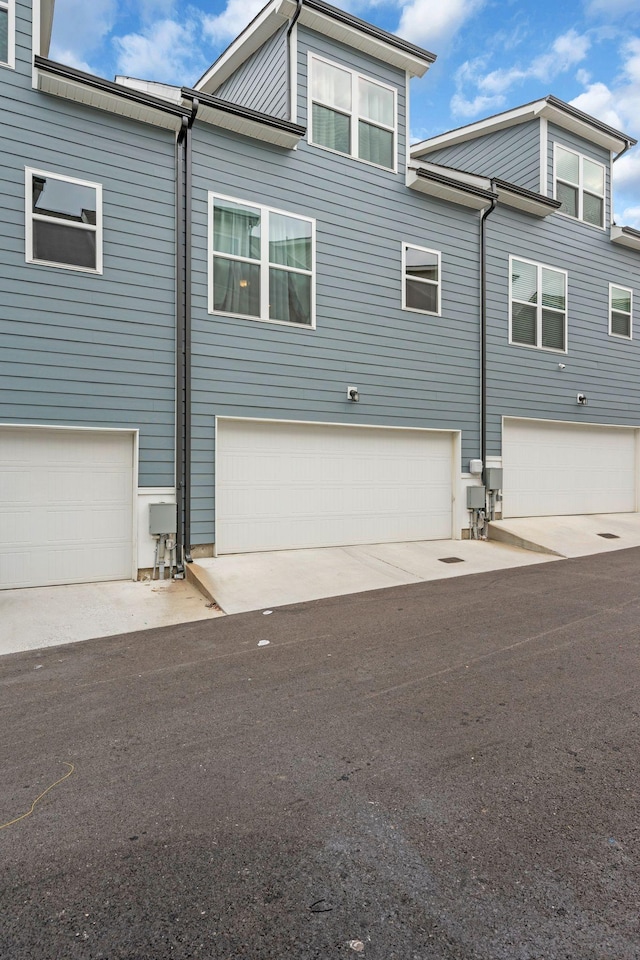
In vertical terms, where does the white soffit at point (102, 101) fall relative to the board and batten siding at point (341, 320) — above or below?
above

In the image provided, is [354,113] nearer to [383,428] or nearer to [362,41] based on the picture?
[362,41]

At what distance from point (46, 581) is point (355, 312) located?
579cm

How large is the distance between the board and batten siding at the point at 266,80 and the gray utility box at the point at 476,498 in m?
6.63

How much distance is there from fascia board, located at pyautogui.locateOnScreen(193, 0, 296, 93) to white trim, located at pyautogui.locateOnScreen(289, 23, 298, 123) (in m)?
0.29

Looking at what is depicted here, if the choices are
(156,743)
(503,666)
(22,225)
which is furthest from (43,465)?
(503,666)

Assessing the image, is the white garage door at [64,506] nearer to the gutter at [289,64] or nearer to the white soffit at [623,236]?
the gutter at [289,64]

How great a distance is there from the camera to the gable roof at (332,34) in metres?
7.87

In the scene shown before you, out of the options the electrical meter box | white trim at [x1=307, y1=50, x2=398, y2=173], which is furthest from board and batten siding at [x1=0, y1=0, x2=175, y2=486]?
the electrical meter box

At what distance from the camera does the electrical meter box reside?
9570 mm

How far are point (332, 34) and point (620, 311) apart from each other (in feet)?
26.0

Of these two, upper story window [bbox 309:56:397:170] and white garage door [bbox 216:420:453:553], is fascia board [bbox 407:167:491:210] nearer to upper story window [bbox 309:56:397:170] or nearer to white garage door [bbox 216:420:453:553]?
upper story window [bbox 309:56:397:170]

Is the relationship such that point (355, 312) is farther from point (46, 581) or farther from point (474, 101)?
point (474, 101)

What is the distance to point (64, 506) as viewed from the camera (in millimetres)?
6516

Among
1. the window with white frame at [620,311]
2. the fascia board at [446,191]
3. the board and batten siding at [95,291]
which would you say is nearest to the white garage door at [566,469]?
the window with white frame at [620,311]
